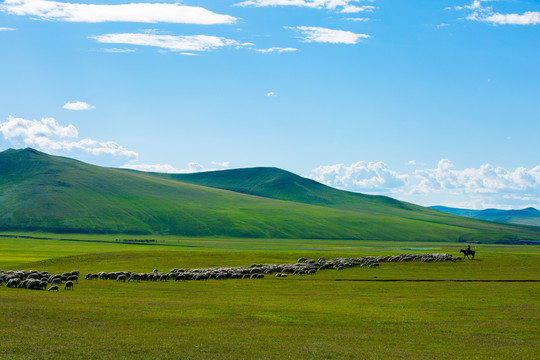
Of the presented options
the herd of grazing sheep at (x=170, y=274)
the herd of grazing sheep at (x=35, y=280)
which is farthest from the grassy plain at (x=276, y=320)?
the herd of grazing sheep at (x=170, y=274)

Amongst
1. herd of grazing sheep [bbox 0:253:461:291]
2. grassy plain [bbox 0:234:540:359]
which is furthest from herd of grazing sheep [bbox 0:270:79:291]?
grassy plain [bbox 0:234:540:359]

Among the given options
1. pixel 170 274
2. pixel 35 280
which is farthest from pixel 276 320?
pixel 170 274

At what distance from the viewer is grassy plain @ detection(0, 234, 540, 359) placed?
2070cm

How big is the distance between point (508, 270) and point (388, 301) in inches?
1227

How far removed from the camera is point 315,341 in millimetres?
22734

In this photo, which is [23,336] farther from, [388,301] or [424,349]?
[388,301]

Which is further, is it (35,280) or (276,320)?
(35,280)

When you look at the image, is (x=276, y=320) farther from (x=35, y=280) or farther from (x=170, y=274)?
(x=170, y=274)

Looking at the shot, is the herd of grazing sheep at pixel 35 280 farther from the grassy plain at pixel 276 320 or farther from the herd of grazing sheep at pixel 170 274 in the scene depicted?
the grassy plain at pixel 276 320

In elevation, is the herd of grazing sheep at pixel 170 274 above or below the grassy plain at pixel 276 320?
below

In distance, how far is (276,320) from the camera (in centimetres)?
2780

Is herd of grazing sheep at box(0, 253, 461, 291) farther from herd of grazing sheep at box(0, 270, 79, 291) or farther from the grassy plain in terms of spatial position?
the grassy plain

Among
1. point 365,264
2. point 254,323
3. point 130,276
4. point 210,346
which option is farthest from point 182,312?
point 365,264

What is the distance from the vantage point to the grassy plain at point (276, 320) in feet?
67.9
